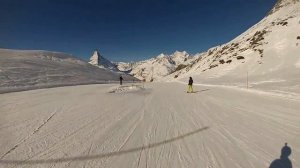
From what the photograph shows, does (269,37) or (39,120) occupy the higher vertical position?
(269,37)

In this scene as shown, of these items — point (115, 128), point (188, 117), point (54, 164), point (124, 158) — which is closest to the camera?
point (54, 164)

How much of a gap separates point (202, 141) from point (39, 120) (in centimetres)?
687

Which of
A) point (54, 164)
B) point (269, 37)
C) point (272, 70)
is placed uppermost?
point (269, 37)

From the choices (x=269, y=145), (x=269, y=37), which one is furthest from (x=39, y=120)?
(x=269, y=37)

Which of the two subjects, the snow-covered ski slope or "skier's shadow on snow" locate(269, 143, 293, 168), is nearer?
"skier's shadow on snow" locate(269, 143, 293, 168)

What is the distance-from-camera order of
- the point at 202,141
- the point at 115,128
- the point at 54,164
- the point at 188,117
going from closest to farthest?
1. the point at 54,164
2. the point at 202,141
3. the point at 115,128
4. the point at 188,117

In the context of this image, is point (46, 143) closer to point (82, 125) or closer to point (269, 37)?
point (82, 125)

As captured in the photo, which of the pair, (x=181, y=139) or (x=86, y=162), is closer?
(x=86, y=162)

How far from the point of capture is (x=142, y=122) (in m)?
9.59

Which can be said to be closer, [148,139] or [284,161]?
[284,161]

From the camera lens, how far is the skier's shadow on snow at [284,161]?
525 cm

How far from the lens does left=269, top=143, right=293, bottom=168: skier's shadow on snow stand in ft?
17.2

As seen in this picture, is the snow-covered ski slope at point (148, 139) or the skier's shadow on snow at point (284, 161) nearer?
the skier's shadow on snow at point (284, 161)

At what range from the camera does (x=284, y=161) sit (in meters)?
5.47
